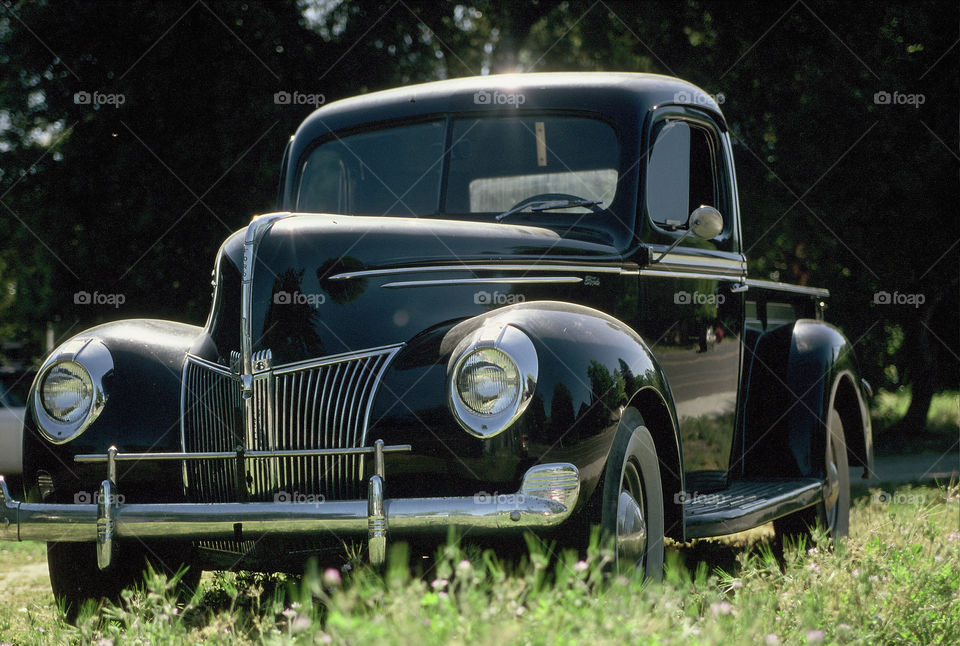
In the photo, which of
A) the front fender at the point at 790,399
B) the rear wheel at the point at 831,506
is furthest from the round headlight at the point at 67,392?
the rear wheel at the point at 831,506

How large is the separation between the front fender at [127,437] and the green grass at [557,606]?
39 cm

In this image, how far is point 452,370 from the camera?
9.62 ft

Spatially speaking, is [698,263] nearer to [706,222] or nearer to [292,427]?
[706,222]

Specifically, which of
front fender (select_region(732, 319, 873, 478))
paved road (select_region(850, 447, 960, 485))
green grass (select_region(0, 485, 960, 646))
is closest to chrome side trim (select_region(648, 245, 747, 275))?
front fender (select_region(732, 319, 873, 478))
